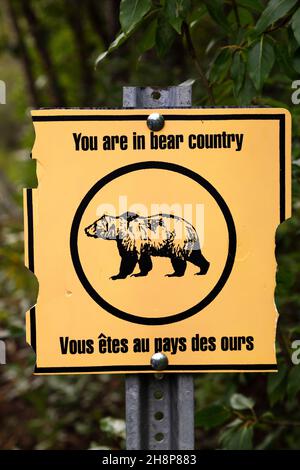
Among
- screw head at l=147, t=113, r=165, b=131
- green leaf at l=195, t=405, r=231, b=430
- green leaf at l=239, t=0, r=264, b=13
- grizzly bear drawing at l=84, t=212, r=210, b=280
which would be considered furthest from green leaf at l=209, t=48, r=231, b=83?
green leaf at l=195, t=405, r=231, b=430

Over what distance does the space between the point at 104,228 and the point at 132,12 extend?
446mm

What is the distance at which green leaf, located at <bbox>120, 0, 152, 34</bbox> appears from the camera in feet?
4.20

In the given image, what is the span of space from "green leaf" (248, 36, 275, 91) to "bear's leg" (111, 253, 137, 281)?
1.53ft

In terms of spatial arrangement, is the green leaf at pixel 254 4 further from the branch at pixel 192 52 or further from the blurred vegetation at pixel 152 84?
the branch at pixel 192 52

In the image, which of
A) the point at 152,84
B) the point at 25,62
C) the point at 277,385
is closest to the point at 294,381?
the point at 277,385

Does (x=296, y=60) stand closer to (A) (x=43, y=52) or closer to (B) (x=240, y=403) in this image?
(B) (x=240, y=403)

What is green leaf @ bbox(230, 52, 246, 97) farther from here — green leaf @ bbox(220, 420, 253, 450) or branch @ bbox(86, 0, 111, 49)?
branch @ bbox(86, 0, 111, 49)

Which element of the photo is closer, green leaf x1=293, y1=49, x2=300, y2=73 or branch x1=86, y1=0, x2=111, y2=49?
green leaf x1=293, y1=49, x2=300, y2=73

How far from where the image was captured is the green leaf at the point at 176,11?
4.22 feet

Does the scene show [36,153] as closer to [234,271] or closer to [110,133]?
[110,133]

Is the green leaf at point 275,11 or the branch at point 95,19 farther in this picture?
the branch at point 95,19

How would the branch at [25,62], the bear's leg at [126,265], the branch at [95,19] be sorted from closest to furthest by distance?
→ the bear's leg at [126,265] < the branch at [25,62] < the branch at [95,19]

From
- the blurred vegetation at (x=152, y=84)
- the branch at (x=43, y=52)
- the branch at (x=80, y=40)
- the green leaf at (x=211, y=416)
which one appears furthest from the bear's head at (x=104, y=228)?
the branch at (x=80, y=40)

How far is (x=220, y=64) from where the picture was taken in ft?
4.94
